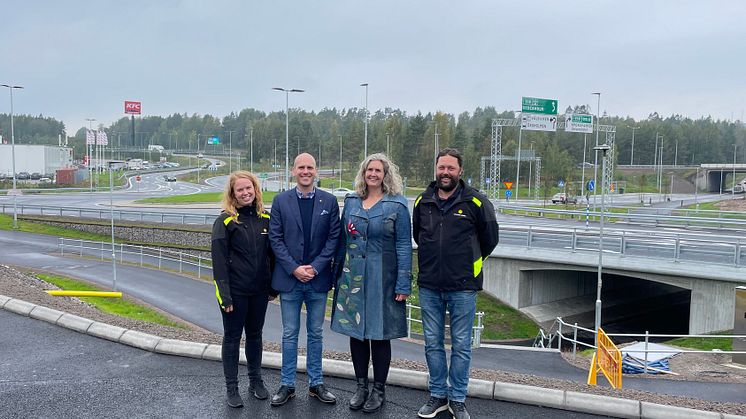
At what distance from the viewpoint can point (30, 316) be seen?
27.4ft

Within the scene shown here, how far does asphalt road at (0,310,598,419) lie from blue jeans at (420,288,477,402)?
0.88 ft

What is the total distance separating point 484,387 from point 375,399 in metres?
1.08

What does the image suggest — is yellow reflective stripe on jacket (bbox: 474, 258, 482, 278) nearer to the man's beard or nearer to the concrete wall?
the man's beard

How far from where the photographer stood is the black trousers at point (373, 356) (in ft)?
16.9

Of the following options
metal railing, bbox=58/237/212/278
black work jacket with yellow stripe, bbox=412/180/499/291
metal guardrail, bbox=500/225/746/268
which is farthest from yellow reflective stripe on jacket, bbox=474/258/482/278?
metal railing, bbox=58/237/212/278

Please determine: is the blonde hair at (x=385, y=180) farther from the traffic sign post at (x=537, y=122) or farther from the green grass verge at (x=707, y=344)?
the traffic sign post at (x=537, y=122)

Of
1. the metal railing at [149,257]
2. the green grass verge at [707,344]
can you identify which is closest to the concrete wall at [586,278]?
the green grass verge at [707,344]

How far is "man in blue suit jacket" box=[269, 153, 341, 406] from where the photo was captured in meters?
5.16

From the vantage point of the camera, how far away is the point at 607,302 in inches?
1056

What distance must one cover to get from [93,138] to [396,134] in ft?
175

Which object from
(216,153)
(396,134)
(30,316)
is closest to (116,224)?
(30,316)

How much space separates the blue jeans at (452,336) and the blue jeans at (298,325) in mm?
941

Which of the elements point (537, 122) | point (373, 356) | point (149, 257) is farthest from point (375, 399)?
point (537, 122)

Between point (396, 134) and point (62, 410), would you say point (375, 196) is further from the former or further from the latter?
point (396, 134)
